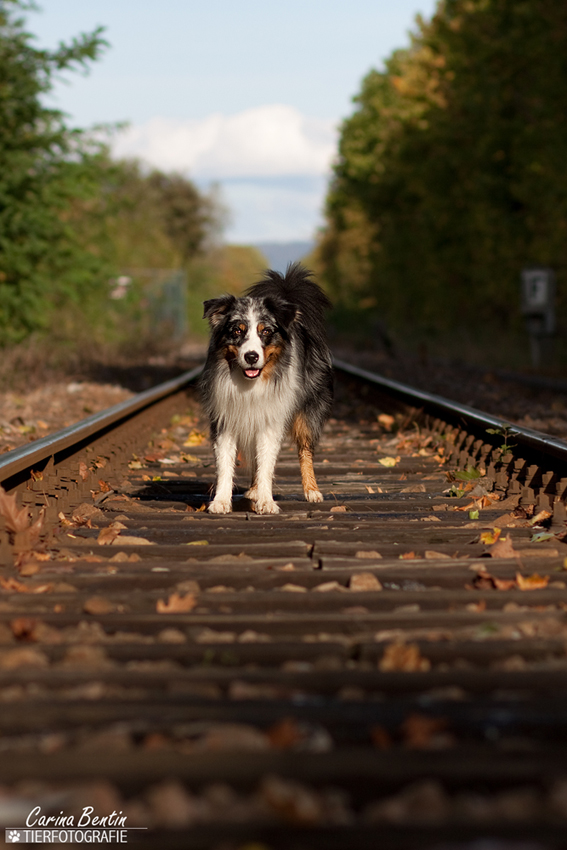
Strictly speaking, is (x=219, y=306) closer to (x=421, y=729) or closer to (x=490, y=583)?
(x=490, y=583)

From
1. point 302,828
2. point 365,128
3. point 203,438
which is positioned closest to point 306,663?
point 302,828

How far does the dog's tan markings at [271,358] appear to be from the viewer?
5.77 metres

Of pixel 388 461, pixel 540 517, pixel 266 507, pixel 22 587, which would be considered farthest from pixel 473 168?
pixel 22 587

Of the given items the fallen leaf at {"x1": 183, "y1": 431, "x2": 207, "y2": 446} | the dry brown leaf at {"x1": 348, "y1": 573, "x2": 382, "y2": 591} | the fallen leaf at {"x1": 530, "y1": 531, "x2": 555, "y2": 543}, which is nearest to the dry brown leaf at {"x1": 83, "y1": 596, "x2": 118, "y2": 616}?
the dry brown leaf at {"x1": 348, "y1": 573, "x2": 382, "y2": 591}

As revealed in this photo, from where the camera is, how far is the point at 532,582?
3746mm

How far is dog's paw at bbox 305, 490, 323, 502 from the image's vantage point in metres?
5.90

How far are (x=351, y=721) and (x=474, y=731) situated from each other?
0.29m

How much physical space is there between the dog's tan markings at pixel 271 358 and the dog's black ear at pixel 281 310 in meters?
0.13

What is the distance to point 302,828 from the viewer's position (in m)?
1.91

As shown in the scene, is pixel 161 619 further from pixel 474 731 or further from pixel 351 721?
pixel 474 731

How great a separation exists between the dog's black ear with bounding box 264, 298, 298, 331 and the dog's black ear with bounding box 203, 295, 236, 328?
21cm

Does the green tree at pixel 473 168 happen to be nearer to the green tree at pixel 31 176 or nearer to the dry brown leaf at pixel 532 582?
the green tree at pixel 31 176

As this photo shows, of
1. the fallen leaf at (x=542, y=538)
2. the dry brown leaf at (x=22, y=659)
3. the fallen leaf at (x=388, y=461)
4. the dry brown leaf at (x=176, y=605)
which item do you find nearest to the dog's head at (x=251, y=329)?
the fallen leaf at (x=542, y=538)

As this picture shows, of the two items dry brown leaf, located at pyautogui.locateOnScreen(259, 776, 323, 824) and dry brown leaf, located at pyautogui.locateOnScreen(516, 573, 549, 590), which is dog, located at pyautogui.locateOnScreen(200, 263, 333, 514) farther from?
dry brown leaf, located at pyautogui.locateOnScreen(259, 776, 323, 824)
